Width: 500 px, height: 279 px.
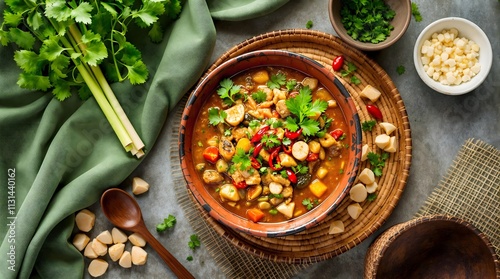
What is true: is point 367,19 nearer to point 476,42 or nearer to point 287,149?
point 476,42

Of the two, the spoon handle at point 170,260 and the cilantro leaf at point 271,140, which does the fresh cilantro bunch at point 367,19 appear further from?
the spoon handle at point 170,260

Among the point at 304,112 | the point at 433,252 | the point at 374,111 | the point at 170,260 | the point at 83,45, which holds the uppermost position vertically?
the point at 83,45

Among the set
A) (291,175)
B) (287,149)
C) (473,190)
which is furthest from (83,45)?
(473,190)

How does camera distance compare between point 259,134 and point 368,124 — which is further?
point 368,124

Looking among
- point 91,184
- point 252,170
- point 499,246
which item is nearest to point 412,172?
point 499,246

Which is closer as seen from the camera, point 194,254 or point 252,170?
point 252,170

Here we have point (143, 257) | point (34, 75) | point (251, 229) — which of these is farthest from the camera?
point (143, 257)

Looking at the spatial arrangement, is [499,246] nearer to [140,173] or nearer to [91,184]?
[140,173]
